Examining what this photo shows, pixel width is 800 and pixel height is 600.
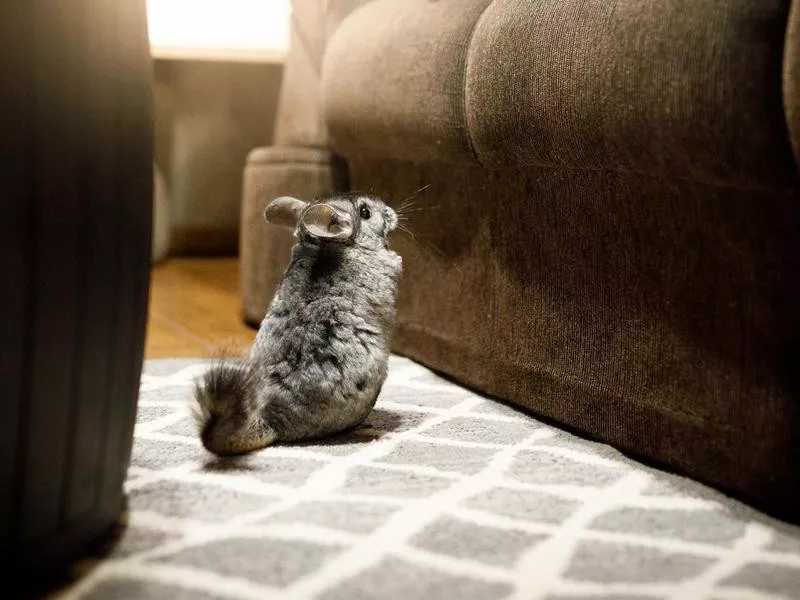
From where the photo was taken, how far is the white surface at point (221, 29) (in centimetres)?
221

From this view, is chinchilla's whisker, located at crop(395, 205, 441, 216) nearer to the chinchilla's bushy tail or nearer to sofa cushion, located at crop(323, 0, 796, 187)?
sofa cushion, located at crop(323, 0, 796, 187)

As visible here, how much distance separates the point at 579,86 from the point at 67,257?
1.99 ft

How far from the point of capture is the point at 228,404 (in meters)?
0.98

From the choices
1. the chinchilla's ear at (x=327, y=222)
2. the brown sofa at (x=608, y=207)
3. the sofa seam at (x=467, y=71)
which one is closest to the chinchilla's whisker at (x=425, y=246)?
the brown sofa at (x=608, y=207)

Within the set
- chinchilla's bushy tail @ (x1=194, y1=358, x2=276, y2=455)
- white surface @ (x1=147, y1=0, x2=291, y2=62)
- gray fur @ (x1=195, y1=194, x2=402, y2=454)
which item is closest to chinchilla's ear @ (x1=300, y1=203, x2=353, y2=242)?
gray fur @ (x1=195, y1=194, x2=402, y2=454)

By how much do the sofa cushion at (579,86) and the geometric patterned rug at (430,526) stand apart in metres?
0.34

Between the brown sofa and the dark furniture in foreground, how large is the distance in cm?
51

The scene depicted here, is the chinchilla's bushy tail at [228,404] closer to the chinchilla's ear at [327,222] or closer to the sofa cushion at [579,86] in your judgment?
the chinchilla's ear at [327,222]

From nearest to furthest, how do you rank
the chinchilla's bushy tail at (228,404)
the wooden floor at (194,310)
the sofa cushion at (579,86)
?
the sofa cushion at (579,86) → the chinchilla's bushy tail at (228,404) → the wooden floor at (194,310)

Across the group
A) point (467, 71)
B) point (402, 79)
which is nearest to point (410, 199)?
point (402, 79)

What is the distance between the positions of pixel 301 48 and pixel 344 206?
2.65ft

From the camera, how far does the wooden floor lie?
1.84m

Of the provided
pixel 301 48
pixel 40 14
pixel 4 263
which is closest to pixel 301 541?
pixel 4 263

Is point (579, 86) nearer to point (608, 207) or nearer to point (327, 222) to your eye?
point (608, 207)
